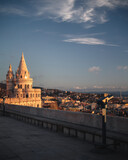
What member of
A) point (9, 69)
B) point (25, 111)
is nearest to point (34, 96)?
point (9, 69)

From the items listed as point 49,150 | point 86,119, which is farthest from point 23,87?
point 49,150

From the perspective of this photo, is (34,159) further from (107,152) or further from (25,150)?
(107,152)

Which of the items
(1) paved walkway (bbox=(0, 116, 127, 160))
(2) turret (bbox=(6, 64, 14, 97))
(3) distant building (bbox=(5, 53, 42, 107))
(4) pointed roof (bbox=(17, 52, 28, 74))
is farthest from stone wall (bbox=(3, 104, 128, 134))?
(2) turret (bbox=(6, 64, 14, 97))

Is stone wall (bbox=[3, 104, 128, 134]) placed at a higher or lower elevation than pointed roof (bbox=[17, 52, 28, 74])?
lower

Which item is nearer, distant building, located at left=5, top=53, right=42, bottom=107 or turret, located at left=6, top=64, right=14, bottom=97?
distant building, located at left=5, top=53, right=42, bottom=107

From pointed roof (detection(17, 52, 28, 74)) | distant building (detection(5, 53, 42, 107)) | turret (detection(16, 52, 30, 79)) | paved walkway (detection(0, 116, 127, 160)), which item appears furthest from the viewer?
pointed roof (detection(17, 52, 28, 74))

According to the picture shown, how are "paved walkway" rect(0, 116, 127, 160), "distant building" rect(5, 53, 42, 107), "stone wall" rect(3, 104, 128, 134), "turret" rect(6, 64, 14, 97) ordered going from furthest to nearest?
"turret" rect(6, 64, 14, 97)
"distant building" rect(5, 53, 42, 107)
"stone wall" rect(3, 104, 128, 134)
"paved walkway" rect(0, 116, 127, 160)

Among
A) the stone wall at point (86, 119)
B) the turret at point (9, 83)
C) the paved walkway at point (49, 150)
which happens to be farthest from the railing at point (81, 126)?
the turret at point (9, 83)

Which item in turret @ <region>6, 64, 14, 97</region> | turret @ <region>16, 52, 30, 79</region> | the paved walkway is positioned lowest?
the paved walkway

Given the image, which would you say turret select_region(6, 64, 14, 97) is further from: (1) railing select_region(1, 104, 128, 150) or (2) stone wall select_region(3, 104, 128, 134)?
(1) railing select_region(1, 104, 128, 150)

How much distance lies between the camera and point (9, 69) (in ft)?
286

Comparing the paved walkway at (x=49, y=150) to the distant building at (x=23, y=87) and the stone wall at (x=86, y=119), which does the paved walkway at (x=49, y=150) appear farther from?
the distant building at (x=23, y=87)

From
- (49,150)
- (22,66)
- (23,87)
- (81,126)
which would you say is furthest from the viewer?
(22,66)

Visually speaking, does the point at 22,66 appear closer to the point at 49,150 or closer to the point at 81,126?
the point at 81,126
